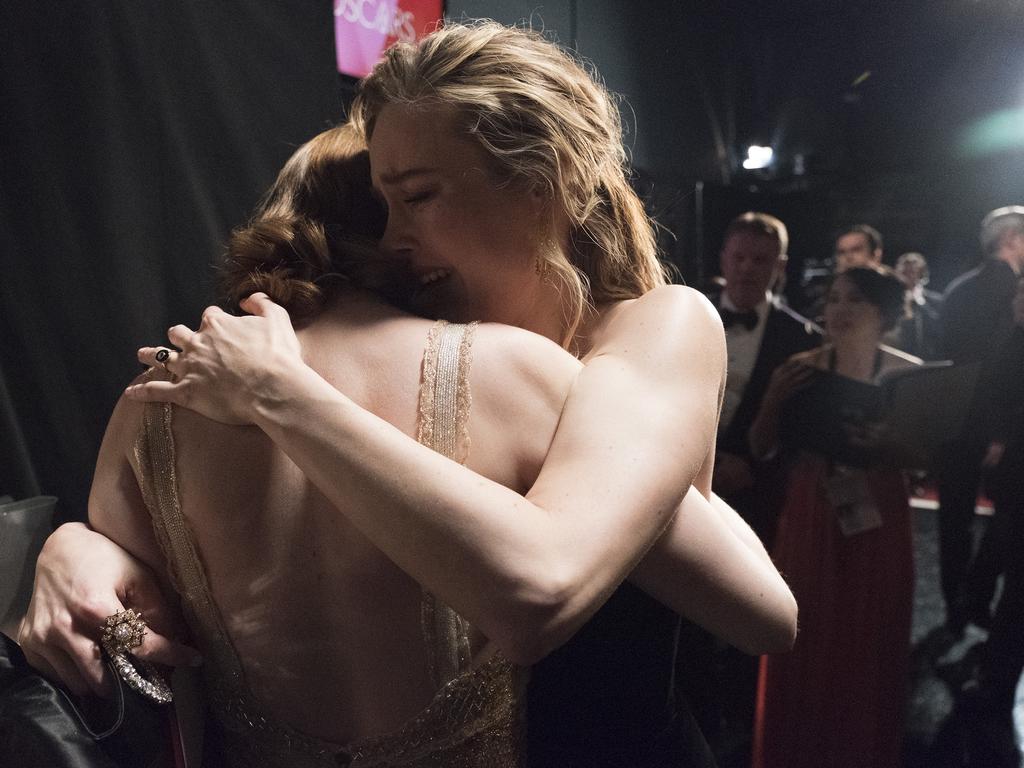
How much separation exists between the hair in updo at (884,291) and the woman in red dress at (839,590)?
31mm

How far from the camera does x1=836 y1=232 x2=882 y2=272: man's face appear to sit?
2484 millimetres

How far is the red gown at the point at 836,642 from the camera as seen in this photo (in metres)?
2.62

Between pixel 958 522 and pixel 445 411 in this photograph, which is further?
pixel 958 522

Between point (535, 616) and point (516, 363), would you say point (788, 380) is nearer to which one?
point (516, 363)

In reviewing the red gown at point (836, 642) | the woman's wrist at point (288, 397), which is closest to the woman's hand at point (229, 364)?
the woman's wrist at point (288, 397)

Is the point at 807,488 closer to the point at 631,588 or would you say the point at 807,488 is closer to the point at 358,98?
the point at 631,588

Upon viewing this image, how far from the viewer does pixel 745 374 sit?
2615 mm

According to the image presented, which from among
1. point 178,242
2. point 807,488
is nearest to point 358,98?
point 178,242

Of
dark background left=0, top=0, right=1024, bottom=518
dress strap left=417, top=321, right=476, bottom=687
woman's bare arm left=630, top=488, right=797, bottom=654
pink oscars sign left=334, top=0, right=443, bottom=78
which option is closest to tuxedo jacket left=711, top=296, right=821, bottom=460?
dark background left=0, top=0, right=1024, bottom=518

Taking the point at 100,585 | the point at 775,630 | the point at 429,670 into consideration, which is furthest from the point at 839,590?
the point at 100,585

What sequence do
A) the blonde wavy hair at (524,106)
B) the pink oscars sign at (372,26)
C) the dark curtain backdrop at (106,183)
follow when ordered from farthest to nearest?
the pink oscars sign at (372,26) < the dark curtain backdrop at (106,183) < the blonde wavy hair at (524,106)

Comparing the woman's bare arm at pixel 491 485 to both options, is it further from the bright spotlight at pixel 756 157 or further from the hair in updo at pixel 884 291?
the bright spotlight at pixel 756 157

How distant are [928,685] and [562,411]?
2.21 m

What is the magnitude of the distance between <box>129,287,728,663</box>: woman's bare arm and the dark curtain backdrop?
0.71 meters
